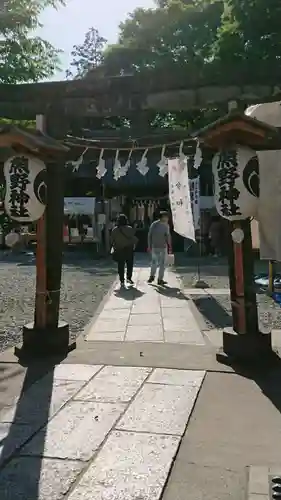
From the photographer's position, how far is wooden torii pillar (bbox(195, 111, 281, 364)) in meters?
6.23

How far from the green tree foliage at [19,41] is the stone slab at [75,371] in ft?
38.1

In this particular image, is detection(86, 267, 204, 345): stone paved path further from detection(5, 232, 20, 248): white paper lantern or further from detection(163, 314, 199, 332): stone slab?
detection(5, 232, 20, 248): white paper lantern

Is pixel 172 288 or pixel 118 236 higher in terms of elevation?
pixel 118 236

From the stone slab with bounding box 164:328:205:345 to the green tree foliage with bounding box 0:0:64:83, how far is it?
10708 millimetres

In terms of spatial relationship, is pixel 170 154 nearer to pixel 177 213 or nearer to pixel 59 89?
pixel 59 89

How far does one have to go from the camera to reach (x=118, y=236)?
43.3ft

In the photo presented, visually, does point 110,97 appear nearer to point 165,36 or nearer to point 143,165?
point 143,165

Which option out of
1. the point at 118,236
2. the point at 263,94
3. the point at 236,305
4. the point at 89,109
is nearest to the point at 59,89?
the point at 89,109

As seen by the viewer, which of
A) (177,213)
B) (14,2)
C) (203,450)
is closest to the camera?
(203,450)

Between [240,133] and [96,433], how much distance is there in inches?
152

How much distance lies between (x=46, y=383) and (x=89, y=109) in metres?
3.94

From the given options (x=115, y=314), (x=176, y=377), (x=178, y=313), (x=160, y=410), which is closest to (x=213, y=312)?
(x=178, y=313)

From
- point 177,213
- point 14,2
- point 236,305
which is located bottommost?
point 236,305

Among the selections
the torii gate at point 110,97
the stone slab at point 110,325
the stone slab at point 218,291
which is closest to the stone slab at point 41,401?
the torii gate at point 110,97
